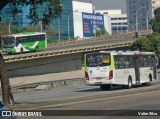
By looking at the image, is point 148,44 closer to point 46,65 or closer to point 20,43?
Result: point 46,65

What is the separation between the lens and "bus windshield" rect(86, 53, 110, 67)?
109 ft

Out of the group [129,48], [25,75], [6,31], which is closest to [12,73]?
[25,75]

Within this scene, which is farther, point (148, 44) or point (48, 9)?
point (148, 44)

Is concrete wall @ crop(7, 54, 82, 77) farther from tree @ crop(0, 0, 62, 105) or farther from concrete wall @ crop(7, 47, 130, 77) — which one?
tree @ crop(0, 0, 62, 105)

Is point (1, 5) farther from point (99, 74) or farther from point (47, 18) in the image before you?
point (99, 74)

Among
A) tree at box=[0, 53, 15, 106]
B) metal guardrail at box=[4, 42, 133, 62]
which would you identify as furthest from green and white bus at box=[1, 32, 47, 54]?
tree at box=[0, 53, 15, 106]

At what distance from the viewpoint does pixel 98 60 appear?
1319 inches

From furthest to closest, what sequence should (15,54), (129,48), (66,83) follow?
(129,48) → (15,54) → (66,83)

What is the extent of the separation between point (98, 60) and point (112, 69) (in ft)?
3.84

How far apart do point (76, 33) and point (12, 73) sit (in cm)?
11173

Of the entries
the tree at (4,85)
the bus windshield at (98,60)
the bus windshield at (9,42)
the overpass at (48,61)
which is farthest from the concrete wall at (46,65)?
the tree at (4,85)

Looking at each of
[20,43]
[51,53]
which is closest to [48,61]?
[51,53]

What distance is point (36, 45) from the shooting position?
7981 cm

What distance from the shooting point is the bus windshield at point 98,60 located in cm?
3338
